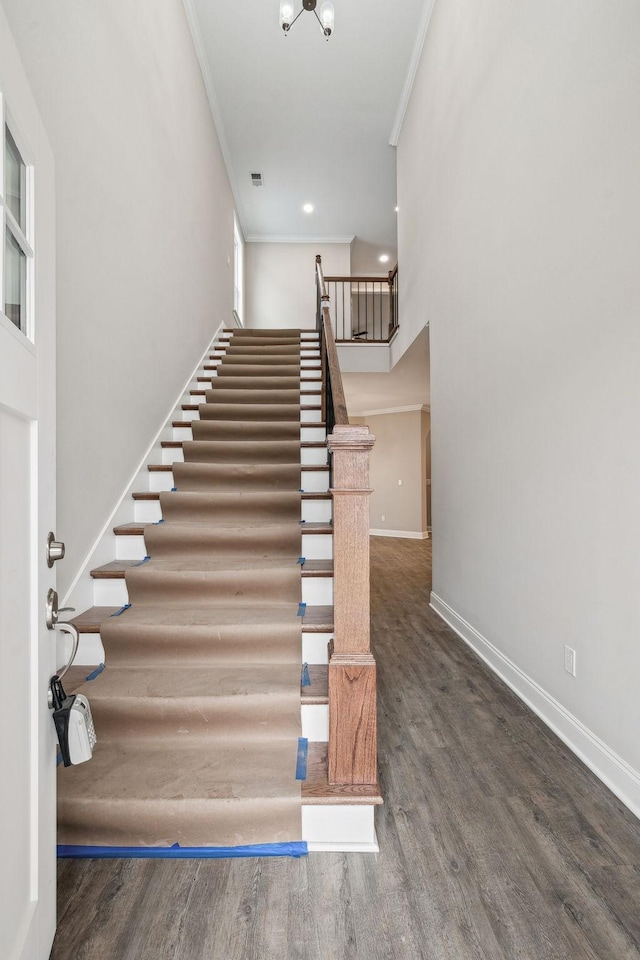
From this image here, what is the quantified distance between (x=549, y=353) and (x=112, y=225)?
225 centimetres

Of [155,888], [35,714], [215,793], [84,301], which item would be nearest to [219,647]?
[215,793]

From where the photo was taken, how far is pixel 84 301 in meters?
2.17

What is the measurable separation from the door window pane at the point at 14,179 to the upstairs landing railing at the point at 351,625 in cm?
93

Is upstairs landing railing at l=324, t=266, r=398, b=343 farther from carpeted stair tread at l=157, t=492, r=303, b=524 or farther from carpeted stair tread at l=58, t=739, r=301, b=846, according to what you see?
carpeted stair tread at l=58, t=739, r=301, b=846

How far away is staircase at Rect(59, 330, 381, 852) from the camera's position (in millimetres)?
1498

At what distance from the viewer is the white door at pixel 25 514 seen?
3.06ft

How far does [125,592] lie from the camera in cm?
225

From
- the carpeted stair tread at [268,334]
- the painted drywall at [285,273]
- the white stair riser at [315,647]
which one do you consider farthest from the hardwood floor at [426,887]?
the painted drywall at [285,273]

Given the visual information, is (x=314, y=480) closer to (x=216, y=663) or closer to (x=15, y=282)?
(x=216, y=663)

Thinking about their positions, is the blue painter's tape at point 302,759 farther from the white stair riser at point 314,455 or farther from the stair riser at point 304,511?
the white stair riser at point 314,455

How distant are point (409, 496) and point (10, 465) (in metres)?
8.46

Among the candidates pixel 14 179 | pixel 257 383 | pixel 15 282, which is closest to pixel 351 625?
pixel 15 282

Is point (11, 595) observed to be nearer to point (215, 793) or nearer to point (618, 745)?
point (215, 793)

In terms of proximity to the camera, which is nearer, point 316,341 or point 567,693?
point 567,693
